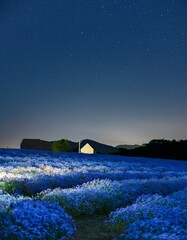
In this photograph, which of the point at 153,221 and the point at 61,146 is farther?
the point at 61,146

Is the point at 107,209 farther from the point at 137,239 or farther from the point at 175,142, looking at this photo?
the point at 175,142

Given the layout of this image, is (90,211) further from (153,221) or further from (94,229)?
(153,221)

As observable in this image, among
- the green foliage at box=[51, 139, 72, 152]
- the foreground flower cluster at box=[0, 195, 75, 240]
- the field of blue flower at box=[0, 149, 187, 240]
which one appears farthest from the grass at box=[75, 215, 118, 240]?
the green foliage at box=[51, 139, 72, 152]

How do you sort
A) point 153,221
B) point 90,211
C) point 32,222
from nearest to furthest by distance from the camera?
point 32,222
point 153,221
point 90,211

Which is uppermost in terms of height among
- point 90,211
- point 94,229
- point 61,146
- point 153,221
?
point 61,146

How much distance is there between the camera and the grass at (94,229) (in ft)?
20.6

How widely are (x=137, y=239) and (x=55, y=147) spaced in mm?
42876

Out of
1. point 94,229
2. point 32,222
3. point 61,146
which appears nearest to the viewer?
point 32,222

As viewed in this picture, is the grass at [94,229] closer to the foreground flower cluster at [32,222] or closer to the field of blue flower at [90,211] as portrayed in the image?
the field of blue flower at [90,211]

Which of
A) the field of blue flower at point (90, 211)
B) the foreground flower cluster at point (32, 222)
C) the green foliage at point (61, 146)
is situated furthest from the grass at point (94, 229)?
the green foliage at point (61, 146)

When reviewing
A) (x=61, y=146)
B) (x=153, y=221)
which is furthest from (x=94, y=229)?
(x=61, y=146)

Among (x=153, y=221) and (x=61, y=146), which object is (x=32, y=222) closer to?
(x=153, y=221)

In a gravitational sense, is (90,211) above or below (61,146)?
below

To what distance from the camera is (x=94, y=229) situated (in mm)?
6891
